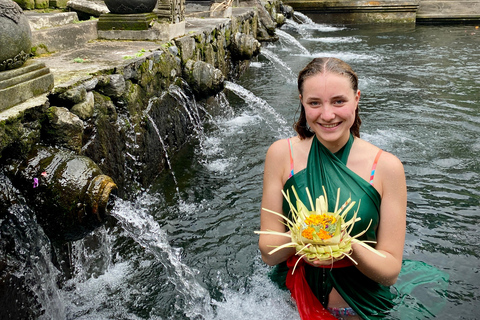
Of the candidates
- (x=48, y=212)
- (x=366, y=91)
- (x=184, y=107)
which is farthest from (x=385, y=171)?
(x=366, y=91)

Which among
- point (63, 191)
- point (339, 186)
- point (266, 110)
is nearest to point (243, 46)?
point (266, 110)

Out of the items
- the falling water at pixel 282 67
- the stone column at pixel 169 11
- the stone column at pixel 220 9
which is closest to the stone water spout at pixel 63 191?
the stone column at pixel 169 11

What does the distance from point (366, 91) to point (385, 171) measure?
6.85 m

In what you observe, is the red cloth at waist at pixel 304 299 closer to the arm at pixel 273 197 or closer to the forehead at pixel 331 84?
the arm at pixel 273 197

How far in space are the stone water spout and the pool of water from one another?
0.64m

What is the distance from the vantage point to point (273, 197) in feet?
7.98

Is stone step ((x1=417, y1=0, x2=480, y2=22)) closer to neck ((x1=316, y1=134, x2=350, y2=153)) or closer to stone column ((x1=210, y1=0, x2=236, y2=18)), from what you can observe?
stone column ((x1=210, y1=0, x2=236, y2=18))

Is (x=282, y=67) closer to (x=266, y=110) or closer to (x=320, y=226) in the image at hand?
(x=266, y=110)

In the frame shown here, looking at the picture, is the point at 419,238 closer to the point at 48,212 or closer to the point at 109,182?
the point at 109,182

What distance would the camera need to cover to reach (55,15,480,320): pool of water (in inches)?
132

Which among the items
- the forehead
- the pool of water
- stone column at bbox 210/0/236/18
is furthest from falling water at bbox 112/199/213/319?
stone column at bbox 210/0/236/18

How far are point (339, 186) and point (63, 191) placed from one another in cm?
168

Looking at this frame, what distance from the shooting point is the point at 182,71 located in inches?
253

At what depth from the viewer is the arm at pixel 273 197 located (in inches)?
92.4
